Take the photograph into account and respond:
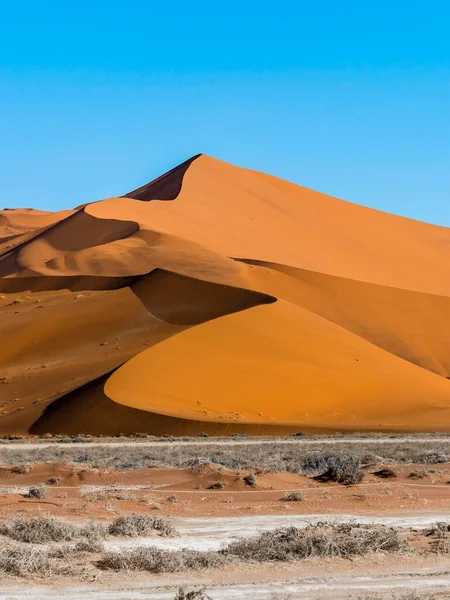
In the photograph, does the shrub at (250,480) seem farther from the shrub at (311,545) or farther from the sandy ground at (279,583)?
the sandy ground at (279,583)

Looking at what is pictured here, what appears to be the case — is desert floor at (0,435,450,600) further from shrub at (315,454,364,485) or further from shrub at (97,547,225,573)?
shrub at (315,454,364,485)

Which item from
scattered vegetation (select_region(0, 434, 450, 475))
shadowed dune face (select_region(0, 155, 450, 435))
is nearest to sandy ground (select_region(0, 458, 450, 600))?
scattered vegetation (select_region(0, 434, 450, 475))

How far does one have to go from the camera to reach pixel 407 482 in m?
16.3

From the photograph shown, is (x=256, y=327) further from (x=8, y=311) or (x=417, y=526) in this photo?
(x=417, y=526)

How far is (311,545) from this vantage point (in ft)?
32.8

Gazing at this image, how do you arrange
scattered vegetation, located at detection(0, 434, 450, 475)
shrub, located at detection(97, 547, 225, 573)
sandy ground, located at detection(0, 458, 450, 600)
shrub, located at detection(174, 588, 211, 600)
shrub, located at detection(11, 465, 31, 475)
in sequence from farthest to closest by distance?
scattered vegetation, located at detection(0, 434, 450, 475) < shrub, located at detection(11, 465, 31, 475) < shrub, located at detection(97, 547, 225, 573) < sandy ground, located at detection(0, 458, 450, 600) < shrub, located at detection(174, 588, 211, 600)

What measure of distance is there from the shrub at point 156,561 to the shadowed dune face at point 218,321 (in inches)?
875

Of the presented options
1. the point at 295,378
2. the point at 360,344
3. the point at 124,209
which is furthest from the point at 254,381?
the point at 124,209

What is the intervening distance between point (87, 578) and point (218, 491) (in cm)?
654

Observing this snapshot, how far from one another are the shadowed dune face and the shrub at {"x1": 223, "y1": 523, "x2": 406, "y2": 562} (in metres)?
21.6

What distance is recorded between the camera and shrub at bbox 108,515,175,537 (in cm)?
1124

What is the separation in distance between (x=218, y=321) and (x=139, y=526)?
3014 cm

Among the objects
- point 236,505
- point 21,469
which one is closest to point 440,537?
point 236,505

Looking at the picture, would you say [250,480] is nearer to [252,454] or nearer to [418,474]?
[418,474]
